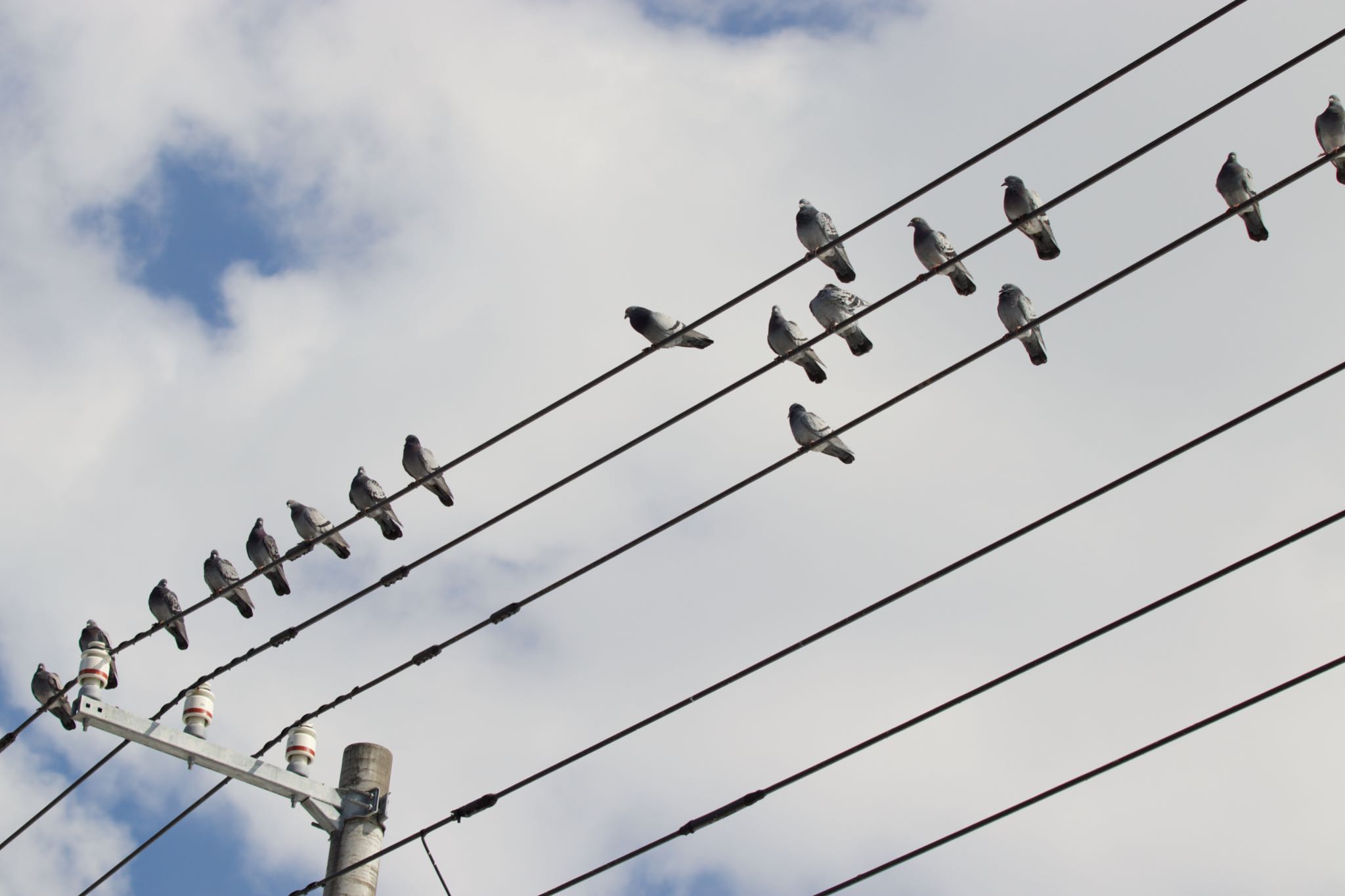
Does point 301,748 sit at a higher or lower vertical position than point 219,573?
lower

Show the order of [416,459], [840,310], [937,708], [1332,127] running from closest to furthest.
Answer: [937,708]
[1332,127]
[840,310]
[416,459]

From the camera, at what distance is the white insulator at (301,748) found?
11.0m

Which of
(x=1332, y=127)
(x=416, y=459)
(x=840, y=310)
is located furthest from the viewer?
(x=416, y=459)

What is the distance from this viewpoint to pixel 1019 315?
15008 millimetres

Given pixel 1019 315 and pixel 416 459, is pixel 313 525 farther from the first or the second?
pixel 1019 315

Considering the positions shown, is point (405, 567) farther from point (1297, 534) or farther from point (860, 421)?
point (1297, 534)

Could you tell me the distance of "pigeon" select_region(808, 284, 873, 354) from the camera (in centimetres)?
1411

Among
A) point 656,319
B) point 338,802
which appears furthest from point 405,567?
point 656,319

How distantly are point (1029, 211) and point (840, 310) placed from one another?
72.0 inches

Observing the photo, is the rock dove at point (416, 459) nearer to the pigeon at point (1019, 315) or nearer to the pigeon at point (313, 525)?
the pigeon at point (313, 525)

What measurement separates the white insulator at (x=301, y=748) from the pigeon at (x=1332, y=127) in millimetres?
8557

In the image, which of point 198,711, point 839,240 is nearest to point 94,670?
point 198,711

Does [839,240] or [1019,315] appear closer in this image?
[839,240]

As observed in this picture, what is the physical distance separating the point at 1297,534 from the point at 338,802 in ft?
20.2
